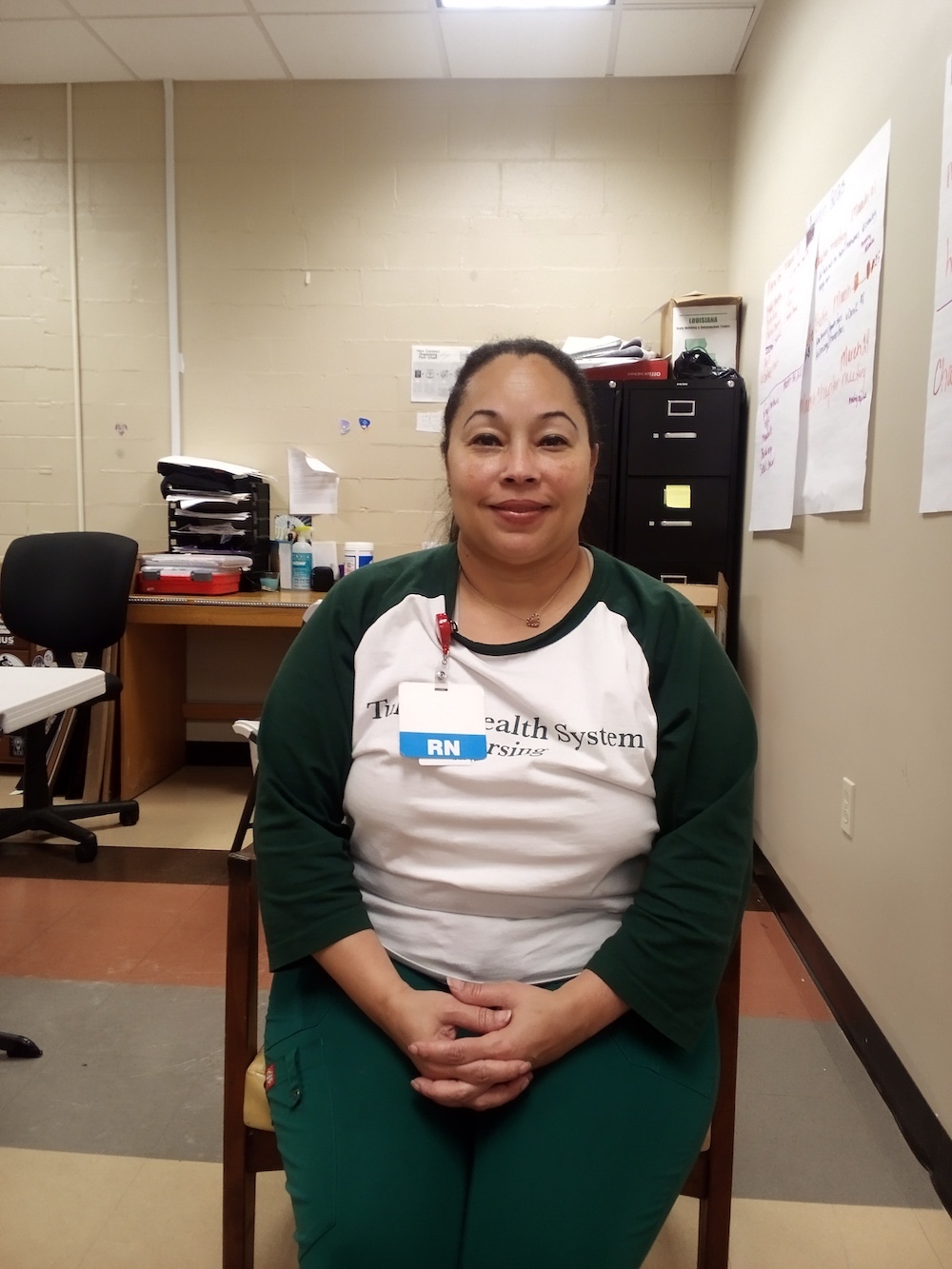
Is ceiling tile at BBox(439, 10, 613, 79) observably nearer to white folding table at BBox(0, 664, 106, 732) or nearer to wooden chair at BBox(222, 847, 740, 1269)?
white folding table at BBox(0, 664, 106, 732)

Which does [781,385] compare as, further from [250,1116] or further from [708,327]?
[250,1116]

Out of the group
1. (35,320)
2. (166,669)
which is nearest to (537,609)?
(166,669)

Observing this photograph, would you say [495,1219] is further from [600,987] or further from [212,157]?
[212,157]

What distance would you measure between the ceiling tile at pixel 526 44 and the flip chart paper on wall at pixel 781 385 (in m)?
1.31

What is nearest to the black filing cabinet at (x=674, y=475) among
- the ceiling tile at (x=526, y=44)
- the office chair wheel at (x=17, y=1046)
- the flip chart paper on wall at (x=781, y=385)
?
the flip chart paper on wall at (x=781, y=385)

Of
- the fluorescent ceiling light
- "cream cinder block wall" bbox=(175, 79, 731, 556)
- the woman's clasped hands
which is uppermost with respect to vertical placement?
the fluorescent ceiling light

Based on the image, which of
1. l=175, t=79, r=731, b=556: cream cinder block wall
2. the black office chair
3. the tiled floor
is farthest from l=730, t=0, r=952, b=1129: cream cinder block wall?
the black office chair

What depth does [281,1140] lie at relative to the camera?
33.8 inches

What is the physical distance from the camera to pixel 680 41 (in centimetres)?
302

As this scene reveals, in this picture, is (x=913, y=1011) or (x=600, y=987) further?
(x=913, y=1011)

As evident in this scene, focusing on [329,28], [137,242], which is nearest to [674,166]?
[329,28]

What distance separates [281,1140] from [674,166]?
369 cm

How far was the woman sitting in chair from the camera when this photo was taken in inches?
31.5

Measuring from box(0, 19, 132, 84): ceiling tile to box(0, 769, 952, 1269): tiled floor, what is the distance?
321cm
